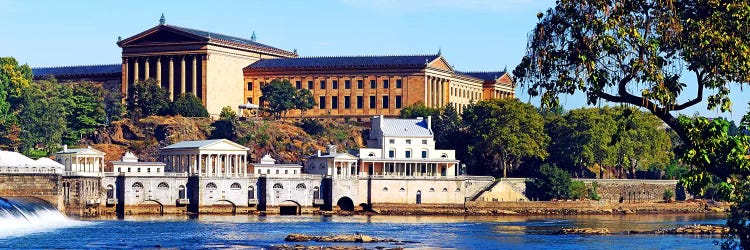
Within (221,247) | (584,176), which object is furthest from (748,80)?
(584,176)

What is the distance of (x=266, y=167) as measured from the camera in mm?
152000

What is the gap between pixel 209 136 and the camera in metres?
170

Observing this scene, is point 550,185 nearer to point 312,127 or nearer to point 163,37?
point 312,127

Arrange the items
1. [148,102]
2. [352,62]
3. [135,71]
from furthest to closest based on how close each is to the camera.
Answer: [352,62], [135,71], [148,102]

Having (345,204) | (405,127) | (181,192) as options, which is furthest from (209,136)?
(181,192)

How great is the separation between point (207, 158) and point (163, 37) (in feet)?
146

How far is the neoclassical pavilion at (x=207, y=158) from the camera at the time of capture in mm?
146625

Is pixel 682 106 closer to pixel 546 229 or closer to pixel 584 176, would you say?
pixel 546 229

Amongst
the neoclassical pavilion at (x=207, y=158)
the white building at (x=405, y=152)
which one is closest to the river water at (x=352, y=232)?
the neoclassical pavilion at (x=207, y=158)

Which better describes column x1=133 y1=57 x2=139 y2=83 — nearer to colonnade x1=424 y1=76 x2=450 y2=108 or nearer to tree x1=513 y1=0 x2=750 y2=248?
colonnade x1=424 y1=76 x2=450 y2=108

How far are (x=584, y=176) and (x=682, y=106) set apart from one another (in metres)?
134

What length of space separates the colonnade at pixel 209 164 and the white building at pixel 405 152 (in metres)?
13.5

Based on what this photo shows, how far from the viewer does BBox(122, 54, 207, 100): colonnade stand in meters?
187

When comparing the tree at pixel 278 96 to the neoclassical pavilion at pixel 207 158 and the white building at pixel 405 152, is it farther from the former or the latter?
the neoclassical pavilion at pixel 207 158
